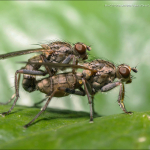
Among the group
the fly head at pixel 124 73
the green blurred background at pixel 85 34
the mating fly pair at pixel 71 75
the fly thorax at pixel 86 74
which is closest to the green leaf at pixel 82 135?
the mating fly pair at pixel 71 75

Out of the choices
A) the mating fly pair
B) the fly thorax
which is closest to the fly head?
the mating fly pair

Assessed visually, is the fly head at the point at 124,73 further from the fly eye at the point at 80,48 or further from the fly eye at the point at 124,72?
the fly eye at the point at 80,48

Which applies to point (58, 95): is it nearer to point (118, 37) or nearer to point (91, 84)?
point (91, 84)

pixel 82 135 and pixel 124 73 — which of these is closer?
pixel 82 135

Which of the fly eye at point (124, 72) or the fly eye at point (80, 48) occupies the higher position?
the fly eye at point (80, 48)

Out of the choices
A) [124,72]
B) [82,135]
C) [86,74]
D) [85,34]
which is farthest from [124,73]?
[82,135]

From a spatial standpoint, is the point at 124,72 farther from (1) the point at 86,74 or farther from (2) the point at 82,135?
(2) the point at 82,135

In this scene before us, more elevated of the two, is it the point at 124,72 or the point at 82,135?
the point at 124,72
